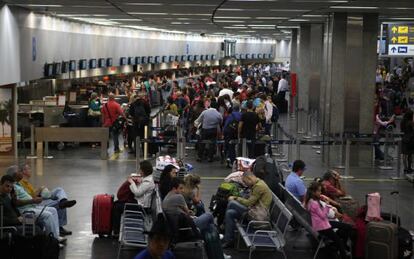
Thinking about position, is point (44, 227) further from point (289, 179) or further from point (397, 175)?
point (397, 175)

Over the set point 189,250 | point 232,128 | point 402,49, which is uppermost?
point 402,49

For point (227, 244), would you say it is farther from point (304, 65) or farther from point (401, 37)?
point (304, 65)

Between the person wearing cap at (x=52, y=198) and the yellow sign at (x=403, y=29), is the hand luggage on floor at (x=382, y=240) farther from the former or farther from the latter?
the yellow sign at (x=403, y=29)

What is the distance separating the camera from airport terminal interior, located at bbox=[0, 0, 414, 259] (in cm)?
1123

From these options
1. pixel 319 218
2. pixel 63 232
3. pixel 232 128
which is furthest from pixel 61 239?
pixel 232 128

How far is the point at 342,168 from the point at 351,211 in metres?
7.77

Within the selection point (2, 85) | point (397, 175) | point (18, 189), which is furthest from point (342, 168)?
point (18, 189)

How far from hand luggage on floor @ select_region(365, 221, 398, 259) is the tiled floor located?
1.08 meters

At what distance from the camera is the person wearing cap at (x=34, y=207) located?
11.1 m

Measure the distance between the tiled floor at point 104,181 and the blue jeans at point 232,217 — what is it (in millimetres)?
311

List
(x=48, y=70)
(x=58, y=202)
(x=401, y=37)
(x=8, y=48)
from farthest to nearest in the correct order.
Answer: (x=401, y=37) < (x=48, y=70) < (x=8, y=48) < (x=58, y=202)

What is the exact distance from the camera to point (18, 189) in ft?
37.9

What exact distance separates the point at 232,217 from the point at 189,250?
81 centimetres

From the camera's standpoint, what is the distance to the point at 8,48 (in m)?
19.5
